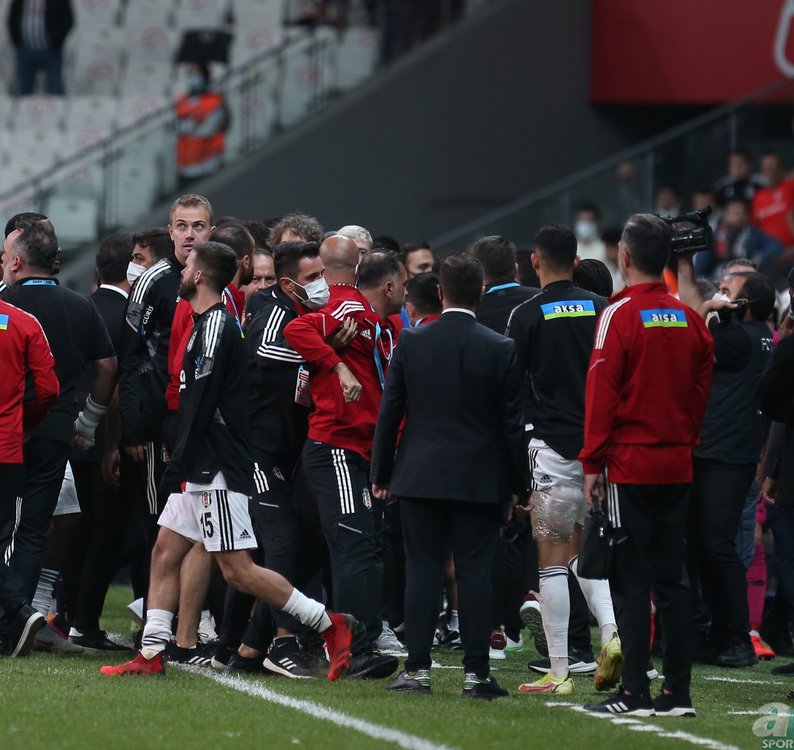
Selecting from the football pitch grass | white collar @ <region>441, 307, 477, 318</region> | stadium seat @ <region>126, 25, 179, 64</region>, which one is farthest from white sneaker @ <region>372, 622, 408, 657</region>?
stadium seat @ <region>126, 25, 179, 64</region>

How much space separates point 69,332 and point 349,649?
244 centimetres

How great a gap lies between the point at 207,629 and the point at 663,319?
401 centimetres

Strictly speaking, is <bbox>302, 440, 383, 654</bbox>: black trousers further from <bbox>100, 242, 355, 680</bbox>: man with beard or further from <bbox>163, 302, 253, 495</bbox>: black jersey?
<bbox>163, 302, 253, 495</bbox>: black jersey

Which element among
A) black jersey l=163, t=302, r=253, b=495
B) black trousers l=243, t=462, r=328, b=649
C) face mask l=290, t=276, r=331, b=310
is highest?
face mask l=290, t=276, r=331, b=310

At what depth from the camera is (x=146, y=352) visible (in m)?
8.84

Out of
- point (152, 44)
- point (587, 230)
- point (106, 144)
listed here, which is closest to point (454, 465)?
point (587, 230)

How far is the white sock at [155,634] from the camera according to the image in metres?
7.67

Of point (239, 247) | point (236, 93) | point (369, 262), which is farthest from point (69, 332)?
point (236, 93)

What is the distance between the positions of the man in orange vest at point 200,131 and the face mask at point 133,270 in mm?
9143

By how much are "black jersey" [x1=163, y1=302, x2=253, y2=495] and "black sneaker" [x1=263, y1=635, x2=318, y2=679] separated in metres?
0.92

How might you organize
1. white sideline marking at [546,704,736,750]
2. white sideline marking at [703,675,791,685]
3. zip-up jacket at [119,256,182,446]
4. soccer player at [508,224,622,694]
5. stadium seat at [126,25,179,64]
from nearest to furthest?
white sideline marking at [546,704,736,750], soccer player at [508,224,622,694], white sideline marking at [703,675,791,685], zip-up jacket at [119,256,182,446], stadium seat at [126,25,179,64]

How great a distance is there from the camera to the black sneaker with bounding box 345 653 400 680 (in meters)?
7.85

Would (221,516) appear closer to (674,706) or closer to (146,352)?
(146,352)
